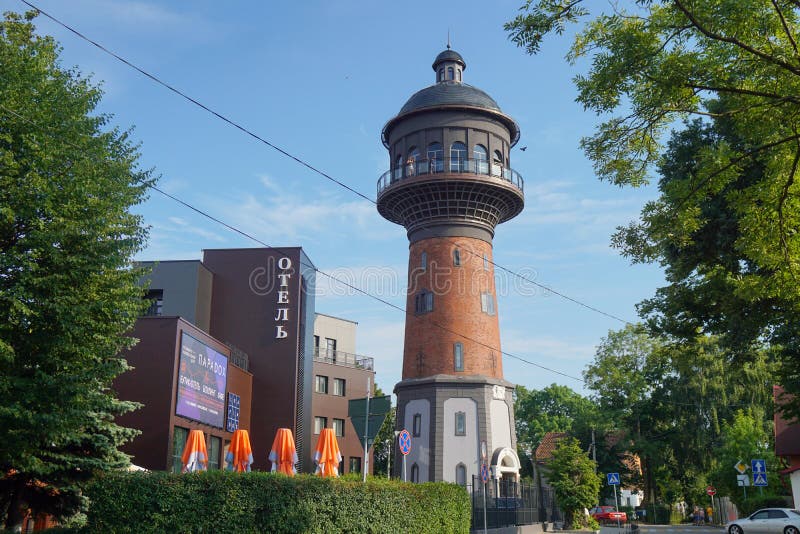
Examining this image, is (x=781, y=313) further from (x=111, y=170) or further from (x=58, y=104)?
(x=58, y=104)

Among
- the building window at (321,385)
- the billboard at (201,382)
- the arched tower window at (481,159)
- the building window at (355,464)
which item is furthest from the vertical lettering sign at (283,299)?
the building window at (355,464)

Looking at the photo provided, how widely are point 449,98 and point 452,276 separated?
9807 mm

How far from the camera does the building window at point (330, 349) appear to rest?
54.0m

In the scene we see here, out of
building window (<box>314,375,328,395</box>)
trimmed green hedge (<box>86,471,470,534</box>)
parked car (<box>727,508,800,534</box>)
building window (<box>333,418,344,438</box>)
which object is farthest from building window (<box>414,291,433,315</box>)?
trimmed green hedge (<box>86,471,470,534</box>)

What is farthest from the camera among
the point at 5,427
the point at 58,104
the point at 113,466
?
the point at 113,466

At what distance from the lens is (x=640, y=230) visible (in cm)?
1778

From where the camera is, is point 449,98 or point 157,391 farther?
point 449,98

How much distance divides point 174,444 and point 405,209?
64.2ft

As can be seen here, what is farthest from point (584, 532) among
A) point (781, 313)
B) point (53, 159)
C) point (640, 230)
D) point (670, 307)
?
point (53, 159)

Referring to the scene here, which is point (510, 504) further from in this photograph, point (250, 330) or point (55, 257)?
point (55, 257)

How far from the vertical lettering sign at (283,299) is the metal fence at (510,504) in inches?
467

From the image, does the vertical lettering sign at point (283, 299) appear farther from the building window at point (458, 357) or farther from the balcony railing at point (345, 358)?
the balcony railing at point (345, 358)

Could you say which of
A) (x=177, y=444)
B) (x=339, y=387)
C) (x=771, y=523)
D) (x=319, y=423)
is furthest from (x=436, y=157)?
(x=771, y=523)

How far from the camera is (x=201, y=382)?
28.9 metres
